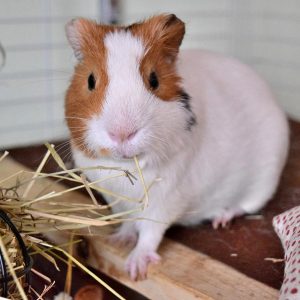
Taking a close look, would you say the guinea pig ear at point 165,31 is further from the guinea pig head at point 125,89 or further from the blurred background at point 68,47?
the blurred background at point 68,47

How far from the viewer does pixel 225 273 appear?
4.32 ft

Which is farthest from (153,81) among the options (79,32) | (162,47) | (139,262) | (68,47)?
(68,47)

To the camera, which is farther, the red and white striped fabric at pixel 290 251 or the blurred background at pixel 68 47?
the blurred background at pixel 68 47

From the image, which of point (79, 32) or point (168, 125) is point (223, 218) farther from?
point (79, 32)

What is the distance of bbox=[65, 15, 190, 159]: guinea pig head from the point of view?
1.16m

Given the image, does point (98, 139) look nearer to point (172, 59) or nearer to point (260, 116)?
point (172, 59)

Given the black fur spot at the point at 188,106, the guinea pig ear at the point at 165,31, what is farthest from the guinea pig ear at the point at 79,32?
the black fur spot at the point at 188,106

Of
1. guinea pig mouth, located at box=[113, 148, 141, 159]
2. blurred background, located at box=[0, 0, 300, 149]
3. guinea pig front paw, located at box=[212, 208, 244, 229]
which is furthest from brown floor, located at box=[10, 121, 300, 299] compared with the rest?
blurred background, located at box=[0, 0, 300, 149]

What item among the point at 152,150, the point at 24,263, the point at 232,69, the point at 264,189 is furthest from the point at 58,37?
the point at 24,263

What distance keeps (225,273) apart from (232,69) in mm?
653

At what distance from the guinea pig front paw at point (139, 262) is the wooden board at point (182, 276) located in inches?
0.6

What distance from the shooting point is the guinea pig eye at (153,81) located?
49.7 inches

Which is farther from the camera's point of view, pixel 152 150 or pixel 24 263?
pixel 152 150

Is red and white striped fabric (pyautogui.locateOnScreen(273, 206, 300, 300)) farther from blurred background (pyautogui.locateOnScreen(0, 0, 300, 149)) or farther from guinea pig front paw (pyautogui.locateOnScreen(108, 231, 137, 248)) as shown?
blurred background (pyautogui.locateOnScreen(0, 0, 300, 149))
